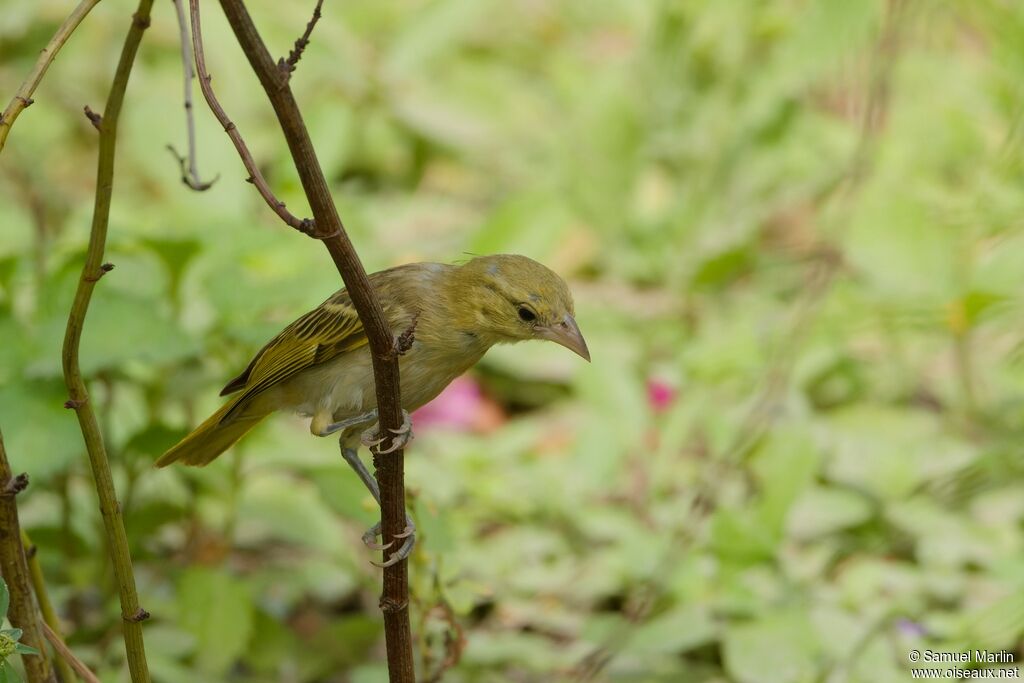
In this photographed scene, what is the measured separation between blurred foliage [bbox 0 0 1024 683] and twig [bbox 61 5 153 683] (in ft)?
2.12

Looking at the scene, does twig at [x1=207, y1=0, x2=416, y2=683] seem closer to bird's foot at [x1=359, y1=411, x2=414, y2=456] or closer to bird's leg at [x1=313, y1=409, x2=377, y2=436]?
bird's foot at [x1=359, y1=411, x2=414, y2=456]

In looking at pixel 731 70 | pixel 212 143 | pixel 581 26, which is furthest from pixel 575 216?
pixel 581 26

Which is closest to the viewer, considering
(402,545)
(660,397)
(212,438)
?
(402,545)

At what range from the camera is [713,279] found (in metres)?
6.07

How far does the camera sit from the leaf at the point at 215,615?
11.7 ft

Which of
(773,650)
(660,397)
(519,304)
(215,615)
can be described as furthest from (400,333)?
(660,397)

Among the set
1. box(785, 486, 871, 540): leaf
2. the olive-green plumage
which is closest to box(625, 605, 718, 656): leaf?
box(785, 486, 871, 540): leaf

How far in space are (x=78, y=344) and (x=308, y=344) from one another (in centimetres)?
92

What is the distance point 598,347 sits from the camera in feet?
→ 19.0

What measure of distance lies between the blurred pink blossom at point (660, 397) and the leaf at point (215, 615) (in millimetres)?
2134

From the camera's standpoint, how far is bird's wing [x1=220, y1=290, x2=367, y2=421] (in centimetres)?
304

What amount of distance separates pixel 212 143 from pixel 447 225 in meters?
1.57

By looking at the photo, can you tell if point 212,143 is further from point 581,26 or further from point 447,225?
point 581,26

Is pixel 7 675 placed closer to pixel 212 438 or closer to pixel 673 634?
pixel 212 438
